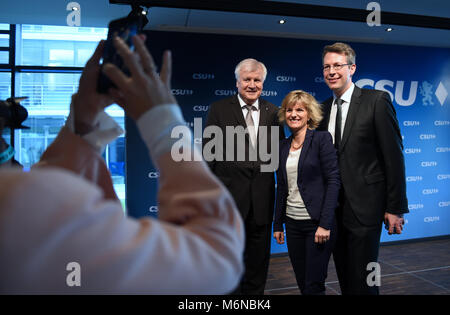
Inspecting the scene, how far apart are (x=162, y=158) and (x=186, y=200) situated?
8 cm

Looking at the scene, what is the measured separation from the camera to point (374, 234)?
6.49 feet

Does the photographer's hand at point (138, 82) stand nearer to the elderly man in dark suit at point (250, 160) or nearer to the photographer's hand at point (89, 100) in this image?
the photographer's hand at point (89, 100)

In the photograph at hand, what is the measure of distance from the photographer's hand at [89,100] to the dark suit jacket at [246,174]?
1.77 metres

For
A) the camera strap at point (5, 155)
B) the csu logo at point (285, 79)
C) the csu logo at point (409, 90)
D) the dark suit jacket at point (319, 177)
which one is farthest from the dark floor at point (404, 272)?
the camera strap at point (5, 155)

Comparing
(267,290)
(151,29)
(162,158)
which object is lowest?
(267,290)

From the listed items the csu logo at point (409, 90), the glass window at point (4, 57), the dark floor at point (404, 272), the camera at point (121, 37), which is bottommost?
the dark floor at point (404, 272)

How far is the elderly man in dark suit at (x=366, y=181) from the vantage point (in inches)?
76.9

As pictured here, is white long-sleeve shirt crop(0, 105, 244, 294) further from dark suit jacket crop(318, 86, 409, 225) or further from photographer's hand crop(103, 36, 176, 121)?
dark suit jacket crop(318, 86, 409, 225)

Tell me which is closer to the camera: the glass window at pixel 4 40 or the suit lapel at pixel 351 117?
the suit lapel at pixel 351 117

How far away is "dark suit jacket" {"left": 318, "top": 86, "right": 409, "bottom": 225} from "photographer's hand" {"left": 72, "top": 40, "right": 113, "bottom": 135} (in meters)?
1.76

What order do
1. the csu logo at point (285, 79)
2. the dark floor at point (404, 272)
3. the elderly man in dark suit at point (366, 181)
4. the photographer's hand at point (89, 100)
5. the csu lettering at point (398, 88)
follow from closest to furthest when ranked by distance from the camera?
the photographer's hand at point (89, 100)
the elderly man in dark suit at point (366, 181)
the dark floor at point (404, 272)
the csu logo at point (285, 79)
the csu lettering at point (398, 88)

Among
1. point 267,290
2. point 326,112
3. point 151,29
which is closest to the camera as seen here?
point 326,112

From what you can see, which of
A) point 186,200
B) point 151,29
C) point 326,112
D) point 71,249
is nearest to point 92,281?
point 71,249
